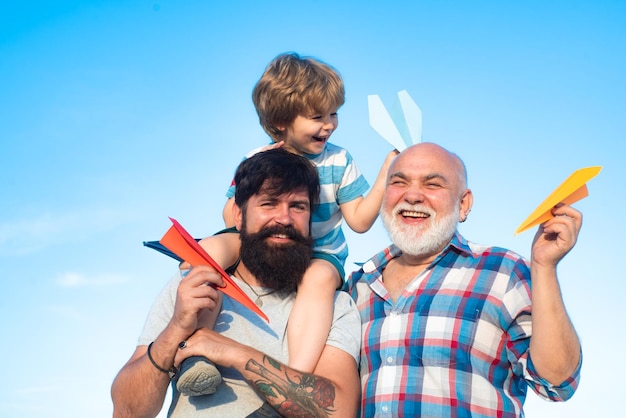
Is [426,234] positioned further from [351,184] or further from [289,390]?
[289,390]

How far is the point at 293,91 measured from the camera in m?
6.25

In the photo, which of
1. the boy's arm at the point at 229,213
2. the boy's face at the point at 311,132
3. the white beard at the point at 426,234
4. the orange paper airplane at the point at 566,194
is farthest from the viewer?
the boy's face at the point at 311,132

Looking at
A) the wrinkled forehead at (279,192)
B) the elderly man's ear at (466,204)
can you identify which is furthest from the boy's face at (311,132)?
the elderly man's ear at (466,204)

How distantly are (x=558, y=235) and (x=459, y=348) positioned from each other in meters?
1.08

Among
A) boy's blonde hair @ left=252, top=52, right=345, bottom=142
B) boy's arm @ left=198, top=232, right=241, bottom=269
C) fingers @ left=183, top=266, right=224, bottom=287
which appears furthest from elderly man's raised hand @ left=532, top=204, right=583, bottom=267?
boy's blonde hair @ left=252, top=52, right=345, bottom=142

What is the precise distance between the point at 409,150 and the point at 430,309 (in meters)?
1.43

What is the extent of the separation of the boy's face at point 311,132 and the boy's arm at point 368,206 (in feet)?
1.97

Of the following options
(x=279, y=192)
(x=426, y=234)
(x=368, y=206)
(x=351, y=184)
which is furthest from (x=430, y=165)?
(x=279, y=192)

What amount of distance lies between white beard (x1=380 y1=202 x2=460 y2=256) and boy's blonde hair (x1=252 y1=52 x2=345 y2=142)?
151 cm

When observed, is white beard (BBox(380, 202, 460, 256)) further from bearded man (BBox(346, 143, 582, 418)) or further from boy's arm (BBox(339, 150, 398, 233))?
boy's arm (BBox(339, 150, 398, 233))

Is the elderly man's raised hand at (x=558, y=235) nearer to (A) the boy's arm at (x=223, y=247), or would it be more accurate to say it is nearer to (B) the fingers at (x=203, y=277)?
(B) the fingers at (x=203, y=277)

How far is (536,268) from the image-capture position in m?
4.14

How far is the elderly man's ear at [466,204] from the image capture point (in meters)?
5.42

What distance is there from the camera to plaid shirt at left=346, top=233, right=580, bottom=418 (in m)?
4.48
